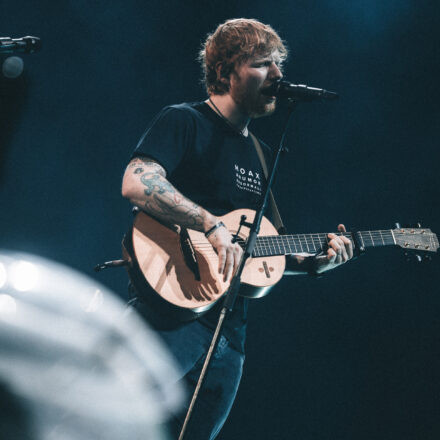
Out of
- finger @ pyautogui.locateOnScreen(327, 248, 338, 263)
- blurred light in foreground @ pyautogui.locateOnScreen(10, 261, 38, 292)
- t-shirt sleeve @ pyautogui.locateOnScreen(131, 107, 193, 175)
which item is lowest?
blurred light in foreground @ pyautogui.locateOnScreen(10, 261, 38, 292)

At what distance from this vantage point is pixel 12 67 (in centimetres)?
327

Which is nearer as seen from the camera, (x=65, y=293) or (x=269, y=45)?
(x=269, y=45)

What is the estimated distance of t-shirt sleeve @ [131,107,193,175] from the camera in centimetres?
187

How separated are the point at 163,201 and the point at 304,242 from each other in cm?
97

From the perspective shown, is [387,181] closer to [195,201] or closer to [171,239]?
[195,201]

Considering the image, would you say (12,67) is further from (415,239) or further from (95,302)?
→ (415,239)

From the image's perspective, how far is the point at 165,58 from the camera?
3.82 meters

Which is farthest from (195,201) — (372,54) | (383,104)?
(372,54)

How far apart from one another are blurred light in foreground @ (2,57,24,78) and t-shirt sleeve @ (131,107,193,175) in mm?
2057

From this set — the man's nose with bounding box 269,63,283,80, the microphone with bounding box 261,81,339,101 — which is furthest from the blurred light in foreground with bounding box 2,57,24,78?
the microphone with bounding box 261,81,339,101

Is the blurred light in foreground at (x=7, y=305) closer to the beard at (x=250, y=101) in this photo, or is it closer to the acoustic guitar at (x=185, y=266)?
the acoustic guitar at (x=185, y=266)

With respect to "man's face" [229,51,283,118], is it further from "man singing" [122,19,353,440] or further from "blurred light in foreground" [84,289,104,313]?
"blurred light in foreground" [84,289,104,313]

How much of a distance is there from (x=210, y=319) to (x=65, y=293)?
77.0 inches

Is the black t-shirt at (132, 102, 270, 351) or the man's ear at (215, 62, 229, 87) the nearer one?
the black t-shirt at (132, 102, 270, 351)
